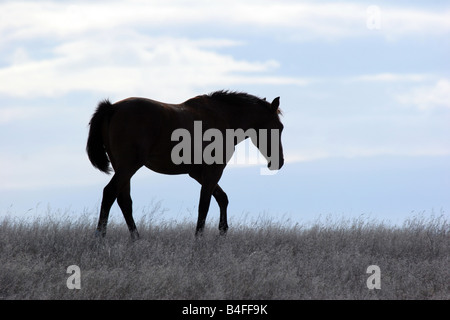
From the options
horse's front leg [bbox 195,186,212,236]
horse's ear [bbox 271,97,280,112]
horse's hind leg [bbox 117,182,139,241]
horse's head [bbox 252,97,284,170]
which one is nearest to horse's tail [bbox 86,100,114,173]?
horse's hind leg [bbox 117,182,139,241]

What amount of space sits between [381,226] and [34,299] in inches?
318

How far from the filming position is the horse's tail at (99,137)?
9.63 m

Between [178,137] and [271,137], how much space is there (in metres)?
2.34

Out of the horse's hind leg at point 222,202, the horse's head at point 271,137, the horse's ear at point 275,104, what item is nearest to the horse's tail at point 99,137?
the horse's hind leg at point 222,202

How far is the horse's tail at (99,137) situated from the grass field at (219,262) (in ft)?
3.59

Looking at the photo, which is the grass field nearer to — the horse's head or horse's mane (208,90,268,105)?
the horse's head

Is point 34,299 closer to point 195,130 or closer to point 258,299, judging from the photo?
point 258,299

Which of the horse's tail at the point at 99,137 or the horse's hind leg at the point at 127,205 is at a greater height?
the horse's tail at the point at 99,137

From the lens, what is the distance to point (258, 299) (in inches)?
263

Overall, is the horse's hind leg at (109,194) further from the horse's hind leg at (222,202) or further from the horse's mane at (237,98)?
the horse's mane at (237,98)

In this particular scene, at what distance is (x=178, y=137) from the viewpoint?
987 cm

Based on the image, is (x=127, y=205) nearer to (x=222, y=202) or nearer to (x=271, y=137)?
(x=222, y=202)

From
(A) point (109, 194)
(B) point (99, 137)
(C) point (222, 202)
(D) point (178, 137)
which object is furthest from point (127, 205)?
(C) point (222, 202)
